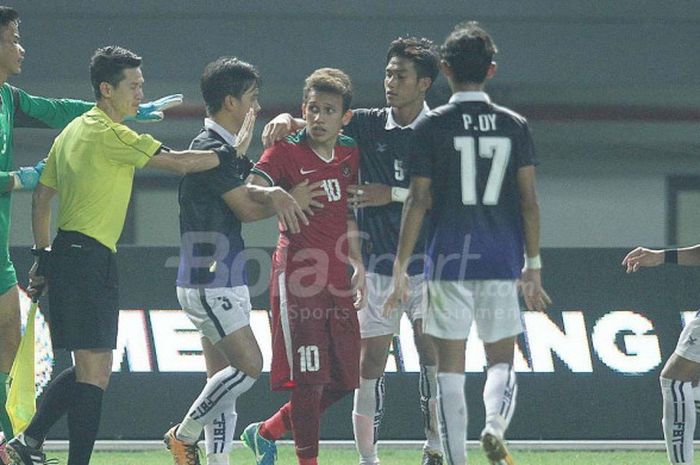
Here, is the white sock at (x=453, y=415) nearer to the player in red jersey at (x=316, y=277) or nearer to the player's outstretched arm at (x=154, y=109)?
the player in red jersey at (x=316, y=277)

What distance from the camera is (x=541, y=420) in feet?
29.8

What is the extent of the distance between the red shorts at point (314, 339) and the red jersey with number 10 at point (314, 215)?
9 centimetres

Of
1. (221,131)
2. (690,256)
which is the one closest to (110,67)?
(221,131)

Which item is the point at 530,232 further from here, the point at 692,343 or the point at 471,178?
the point at 692,343

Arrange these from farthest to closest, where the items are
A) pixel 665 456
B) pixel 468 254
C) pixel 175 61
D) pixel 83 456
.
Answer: pixel 175 61 < pixel 665 456 < pixel 83 456 < pixel 468 254

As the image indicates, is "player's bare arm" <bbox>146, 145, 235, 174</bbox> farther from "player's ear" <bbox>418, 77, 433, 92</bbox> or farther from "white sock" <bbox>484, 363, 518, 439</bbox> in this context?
"white sock" <bbox>484, 363, 518, 439</bbox>

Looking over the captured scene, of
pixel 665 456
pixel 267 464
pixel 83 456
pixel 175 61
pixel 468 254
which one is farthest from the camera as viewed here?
pixel 175 61

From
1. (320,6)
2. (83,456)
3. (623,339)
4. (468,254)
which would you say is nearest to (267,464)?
(83,456)

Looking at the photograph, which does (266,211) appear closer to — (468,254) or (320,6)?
(468,254)

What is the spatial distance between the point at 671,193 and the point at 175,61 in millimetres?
3185

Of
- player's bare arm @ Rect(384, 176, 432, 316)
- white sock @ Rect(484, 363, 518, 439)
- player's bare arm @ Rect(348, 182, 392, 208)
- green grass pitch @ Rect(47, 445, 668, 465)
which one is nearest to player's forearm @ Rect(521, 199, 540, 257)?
player's bare arm @ Rect(384, 176, 432, 316)

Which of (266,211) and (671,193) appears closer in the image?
(266,211)

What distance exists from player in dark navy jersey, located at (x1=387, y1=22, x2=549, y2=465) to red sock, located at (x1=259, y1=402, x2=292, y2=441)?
4.24 feet

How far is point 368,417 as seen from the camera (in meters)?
7.55
